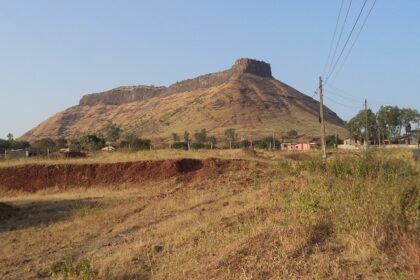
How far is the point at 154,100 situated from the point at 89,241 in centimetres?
16611

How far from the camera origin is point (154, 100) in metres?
178

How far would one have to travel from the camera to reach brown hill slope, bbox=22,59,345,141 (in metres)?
123

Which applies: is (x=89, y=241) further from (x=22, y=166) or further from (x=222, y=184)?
(x=22, y=166)

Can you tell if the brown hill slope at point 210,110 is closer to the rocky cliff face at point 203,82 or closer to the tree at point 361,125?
the rocky cliff face at point 203,82

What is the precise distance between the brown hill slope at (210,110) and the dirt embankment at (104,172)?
242 feet

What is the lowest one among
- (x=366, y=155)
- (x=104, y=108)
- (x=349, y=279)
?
(x=349, y=279)

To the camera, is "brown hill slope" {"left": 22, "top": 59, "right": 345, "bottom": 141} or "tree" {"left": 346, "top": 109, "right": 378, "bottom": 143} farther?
"brown hill slope" {"left": 22, "top": 59, "right": 345, "bottom": 141}

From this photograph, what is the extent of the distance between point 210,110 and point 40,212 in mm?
114404

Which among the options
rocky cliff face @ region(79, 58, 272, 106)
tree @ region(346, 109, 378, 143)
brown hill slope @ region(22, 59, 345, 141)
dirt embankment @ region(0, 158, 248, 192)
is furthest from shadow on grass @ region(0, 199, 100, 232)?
rocky cliff face @ region(79, 58, 272, 106)

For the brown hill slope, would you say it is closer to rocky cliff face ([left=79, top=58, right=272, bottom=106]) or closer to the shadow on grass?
rocky cliff face ([left=79, top=58, right=272, bottom=106])

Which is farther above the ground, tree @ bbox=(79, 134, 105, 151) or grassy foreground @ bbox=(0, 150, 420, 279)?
tree @ bbox=(79, 134, 105, 151)

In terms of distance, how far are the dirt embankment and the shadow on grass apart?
6.42m

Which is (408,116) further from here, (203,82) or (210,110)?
(203,82)

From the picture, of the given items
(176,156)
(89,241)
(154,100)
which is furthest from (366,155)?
(154,100)
